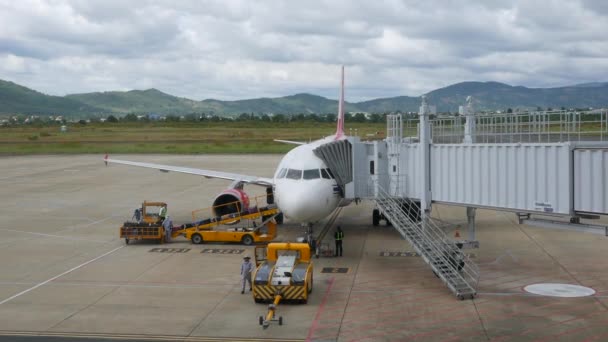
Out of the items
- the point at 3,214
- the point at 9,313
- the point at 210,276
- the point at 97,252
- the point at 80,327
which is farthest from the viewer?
the point at 3,214

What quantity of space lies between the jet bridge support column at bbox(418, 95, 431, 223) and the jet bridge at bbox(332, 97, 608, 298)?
0.04 meters

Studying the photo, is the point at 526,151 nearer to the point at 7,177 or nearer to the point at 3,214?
the point at 3,214

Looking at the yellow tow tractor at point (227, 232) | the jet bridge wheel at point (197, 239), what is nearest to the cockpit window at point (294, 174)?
the yellow tow tractor at point (227, 232)

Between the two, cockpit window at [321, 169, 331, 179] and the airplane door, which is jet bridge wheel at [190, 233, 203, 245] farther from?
cockpit window at [321, 169, 331, 179]

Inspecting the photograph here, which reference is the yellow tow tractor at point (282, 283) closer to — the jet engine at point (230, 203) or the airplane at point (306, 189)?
the airplane at point (306, 189)

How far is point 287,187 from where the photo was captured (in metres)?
28.2

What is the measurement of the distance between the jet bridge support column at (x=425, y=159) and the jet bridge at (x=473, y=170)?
4 cm

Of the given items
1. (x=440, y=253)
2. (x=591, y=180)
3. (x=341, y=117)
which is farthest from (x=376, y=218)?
(x=591, y=180)

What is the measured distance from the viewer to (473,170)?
864 inches

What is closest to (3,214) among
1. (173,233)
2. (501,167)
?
(173,233)

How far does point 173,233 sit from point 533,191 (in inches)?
758

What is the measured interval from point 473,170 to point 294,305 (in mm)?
7342

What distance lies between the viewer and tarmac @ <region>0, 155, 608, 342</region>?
724 inches

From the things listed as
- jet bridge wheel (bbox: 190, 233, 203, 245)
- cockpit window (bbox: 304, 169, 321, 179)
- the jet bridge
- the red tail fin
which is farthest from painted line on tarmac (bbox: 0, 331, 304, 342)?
the red tail fin
